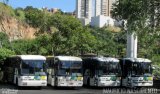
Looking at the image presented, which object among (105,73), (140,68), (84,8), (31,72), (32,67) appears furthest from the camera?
(84,8)

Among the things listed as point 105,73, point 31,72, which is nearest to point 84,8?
point 105,73

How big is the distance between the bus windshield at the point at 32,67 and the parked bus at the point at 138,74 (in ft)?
20.8

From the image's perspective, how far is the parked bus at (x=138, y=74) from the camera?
30.2 metres

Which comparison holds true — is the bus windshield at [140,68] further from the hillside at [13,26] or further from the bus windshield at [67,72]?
the hillside at [13,26]

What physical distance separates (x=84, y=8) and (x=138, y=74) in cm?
10165

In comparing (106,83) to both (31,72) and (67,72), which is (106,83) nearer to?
(67,72)

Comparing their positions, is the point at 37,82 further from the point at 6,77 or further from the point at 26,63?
the point at 6,77

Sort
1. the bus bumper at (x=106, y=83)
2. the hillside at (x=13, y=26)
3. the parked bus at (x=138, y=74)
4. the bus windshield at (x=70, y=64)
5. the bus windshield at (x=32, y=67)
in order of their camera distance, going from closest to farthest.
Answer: the bus windshield at (x=32, y=67), the bus windshield at (x=70, y=64), the bus bumper at (x=106, y=83), the parked bus at (x=138, y=74), the hillside at (x=13, y=26)

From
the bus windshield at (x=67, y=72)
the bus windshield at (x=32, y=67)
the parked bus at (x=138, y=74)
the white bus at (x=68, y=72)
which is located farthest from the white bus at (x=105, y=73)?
the bus windshield at (x=32, y=67)

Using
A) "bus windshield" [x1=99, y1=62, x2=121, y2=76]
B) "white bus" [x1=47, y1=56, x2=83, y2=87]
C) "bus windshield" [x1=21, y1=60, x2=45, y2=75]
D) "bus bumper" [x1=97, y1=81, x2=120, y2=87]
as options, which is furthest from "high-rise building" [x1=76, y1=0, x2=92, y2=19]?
"bus windshield" [x1=21, y1=60, x2=45, y2=75]

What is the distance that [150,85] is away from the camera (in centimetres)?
3053

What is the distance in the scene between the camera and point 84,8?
131000 millimetres

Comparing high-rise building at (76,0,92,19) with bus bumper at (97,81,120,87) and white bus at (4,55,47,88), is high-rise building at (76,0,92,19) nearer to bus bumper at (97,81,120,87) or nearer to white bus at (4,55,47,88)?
bus bumper at (97,81,120,87)

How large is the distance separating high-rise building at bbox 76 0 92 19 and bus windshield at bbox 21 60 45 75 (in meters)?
95.4
